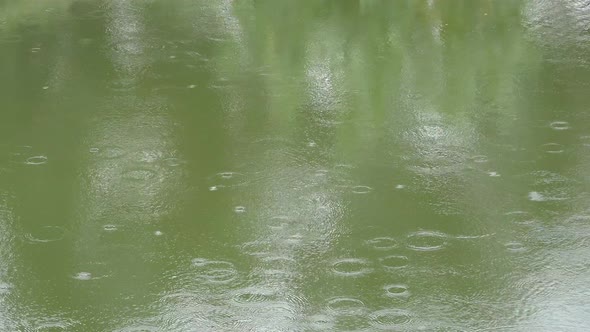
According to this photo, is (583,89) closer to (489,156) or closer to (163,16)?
(489,156)

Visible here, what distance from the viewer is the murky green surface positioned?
4.16 m

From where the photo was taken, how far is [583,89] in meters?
6.29

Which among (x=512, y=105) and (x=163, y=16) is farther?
(x=163, y=16)

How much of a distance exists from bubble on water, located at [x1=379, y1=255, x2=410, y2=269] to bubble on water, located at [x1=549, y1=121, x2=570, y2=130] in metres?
1.77

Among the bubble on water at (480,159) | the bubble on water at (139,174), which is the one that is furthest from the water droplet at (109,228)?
the bubble on water at (480,159)

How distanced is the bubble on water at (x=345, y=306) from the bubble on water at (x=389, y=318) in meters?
0.07

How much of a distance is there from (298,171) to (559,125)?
1.62m

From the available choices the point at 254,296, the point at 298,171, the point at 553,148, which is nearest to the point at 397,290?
the point at 254,296

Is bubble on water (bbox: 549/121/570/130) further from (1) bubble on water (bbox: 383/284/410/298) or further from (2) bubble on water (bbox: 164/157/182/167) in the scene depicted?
(2) bubble on water (bbox: 164/157/182/167)

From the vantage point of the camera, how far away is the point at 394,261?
4414mm

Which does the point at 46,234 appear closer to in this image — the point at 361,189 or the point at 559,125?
the point at 361,189

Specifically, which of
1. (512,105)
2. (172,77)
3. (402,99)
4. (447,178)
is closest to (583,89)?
(512,105)

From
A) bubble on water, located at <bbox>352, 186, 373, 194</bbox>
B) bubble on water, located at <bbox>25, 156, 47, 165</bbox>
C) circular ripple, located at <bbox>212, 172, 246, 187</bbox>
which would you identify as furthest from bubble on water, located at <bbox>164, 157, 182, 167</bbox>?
bubble on water, located at <bbox>352, 186, 373, 194</bbox>

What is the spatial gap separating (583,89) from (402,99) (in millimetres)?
1170
